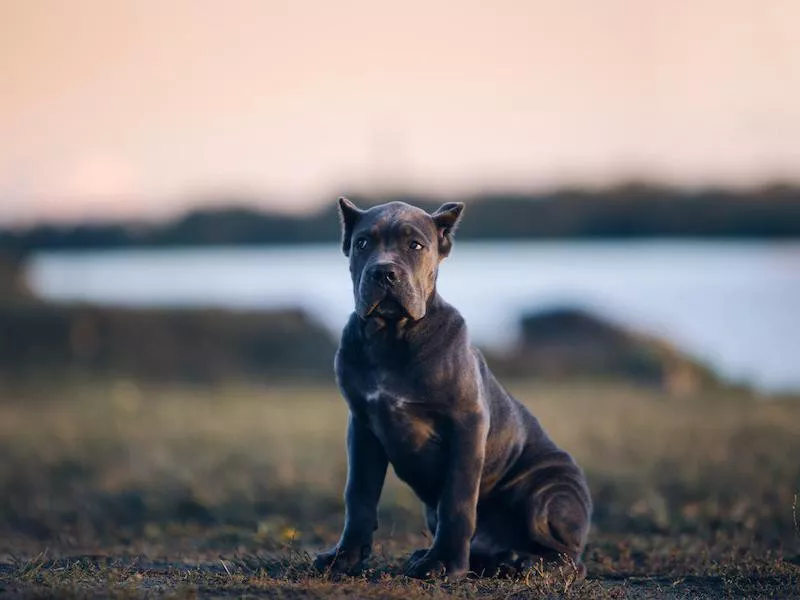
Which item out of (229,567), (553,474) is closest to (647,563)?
(553,474)

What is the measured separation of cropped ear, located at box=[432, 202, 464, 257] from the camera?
24.6 ft

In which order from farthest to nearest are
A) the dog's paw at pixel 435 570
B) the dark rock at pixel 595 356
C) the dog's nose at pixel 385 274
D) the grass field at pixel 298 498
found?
the dark rock at pixel 595 356, the grass field at pixel 298 498, the dog's paw at pixel 435 570, the dog's nose at pixel 385 274

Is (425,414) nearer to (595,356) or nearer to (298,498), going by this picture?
(298,498)

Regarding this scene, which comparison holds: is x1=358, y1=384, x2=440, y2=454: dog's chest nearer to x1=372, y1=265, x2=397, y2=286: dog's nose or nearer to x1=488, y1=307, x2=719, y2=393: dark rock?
x1=372, y1=265, x2=397, y2=286: dog's nose

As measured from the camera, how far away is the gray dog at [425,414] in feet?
23.7

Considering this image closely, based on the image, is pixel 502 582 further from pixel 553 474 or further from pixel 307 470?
pixel 307 470

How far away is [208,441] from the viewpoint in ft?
56.0

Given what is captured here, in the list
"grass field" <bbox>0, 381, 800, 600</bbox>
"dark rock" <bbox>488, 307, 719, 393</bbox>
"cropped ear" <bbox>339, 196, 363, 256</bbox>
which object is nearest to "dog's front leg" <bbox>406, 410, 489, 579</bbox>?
"grass field" <bbox>0, 381, 800, 600</bbox>

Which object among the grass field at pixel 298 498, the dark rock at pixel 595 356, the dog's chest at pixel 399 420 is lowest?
the dark rock at pixel 595 356

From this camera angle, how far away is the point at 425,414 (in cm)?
730

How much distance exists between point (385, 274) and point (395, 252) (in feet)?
0.81

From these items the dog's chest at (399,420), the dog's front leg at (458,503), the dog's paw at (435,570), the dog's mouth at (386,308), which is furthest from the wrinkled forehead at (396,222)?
the dog's paw at (435,570)

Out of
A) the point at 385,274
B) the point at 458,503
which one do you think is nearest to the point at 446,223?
the point at 385,274

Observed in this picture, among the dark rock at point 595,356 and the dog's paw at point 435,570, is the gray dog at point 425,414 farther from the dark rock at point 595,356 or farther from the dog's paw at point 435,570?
the dark rock at point 595,356
